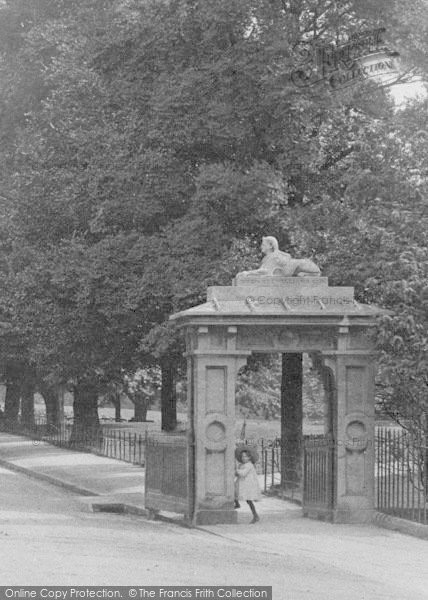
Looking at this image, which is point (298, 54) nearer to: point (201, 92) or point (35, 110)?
point (201, 92)

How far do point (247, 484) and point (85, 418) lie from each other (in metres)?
22.8

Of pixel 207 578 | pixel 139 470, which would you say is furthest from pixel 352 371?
pixel 139 470

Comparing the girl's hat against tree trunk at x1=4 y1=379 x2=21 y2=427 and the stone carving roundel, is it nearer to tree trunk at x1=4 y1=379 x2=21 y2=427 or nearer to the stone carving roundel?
the stone carving roundel

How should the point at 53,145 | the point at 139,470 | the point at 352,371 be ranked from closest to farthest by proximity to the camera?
1. the point at 352,371
2. the point at 139,470
3. the point at 53,145

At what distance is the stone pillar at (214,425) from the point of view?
19047mm

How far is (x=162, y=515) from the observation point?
2108 cm

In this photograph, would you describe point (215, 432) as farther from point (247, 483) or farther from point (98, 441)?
point (98, 441)

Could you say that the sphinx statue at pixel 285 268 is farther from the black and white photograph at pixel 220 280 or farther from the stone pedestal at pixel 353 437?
the stone pedestal at pixel 353 437

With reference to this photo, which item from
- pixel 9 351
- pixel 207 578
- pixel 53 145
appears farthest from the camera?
pixel 9 351

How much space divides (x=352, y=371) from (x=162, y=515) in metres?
4.03

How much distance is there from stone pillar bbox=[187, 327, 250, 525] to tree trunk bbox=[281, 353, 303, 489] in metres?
6.41

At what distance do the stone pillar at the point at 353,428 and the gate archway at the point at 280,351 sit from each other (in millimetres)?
14

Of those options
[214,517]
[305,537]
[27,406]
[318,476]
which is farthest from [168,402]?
[305,537]

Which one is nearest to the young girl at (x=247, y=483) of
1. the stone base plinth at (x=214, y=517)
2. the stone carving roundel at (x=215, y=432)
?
the stone base plinth at (x=214, y=517)
